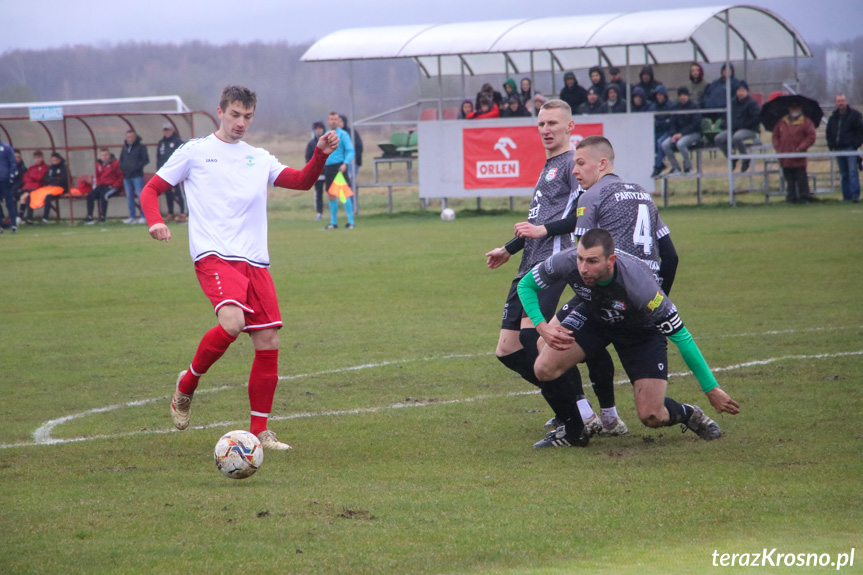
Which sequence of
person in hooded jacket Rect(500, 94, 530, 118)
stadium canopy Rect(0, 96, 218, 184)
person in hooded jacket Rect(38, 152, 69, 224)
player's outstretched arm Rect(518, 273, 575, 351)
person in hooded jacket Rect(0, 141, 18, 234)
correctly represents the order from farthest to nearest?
stadium canopy Rect(0, 96, 218, 184) < person in hooded jacket Rect(38, 152, 69, 224) < person in hooded jacket Rect(0, 141, 18, 234) < person in hooded jacket Rect(500, 94, 530, 118) < player's outstretched arm Rect(518, 273, 575, 351)

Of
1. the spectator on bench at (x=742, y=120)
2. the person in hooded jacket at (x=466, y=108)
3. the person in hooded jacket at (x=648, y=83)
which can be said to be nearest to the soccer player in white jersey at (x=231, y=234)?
the spectator on bench at (x=742, y=120)

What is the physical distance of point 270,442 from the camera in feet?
20.4

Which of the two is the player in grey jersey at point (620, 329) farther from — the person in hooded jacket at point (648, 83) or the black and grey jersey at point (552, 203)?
the person in hooded jacket at point (648, 83)

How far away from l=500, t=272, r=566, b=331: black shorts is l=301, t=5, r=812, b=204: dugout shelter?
56.4 ft

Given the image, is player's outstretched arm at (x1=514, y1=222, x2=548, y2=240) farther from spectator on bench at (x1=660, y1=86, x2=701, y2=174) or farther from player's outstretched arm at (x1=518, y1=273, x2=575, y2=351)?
spectator on bench at (x1=660, y1=86, x2=701, y2=174)

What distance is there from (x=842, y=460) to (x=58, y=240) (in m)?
20.1

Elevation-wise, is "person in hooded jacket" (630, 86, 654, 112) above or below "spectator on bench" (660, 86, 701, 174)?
above

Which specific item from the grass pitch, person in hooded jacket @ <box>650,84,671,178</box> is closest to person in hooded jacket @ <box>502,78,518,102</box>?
person in hooded jacket @ <box>650,84,671,178</box>

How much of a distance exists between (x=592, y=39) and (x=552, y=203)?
740 inches

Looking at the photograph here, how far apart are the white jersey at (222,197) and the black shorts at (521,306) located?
157 cm

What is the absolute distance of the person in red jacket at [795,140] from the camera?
74.2 feet

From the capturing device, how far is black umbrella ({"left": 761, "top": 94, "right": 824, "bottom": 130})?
22812mm

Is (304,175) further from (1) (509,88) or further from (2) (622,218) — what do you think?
(1) (509,88)

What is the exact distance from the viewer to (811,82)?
31.2 metres
